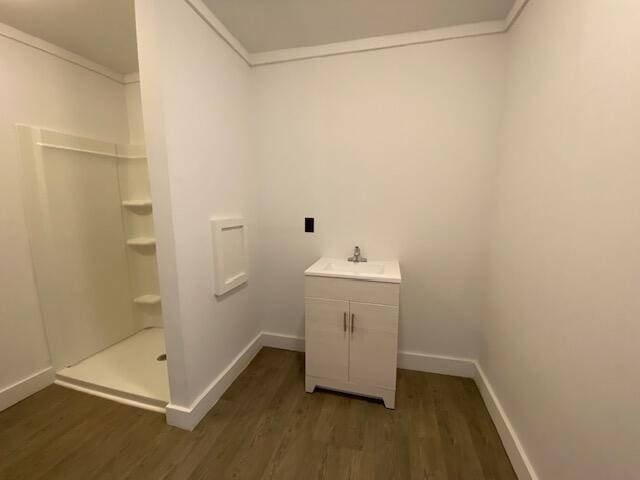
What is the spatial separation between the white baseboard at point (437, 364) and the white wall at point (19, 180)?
2647 millimetres

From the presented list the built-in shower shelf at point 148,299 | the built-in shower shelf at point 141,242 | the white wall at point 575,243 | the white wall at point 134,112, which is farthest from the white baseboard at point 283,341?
the white wall at point 134,112

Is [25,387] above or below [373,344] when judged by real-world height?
below

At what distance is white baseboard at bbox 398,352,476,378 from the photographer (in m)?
1.91

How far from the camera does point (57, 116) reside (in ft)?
6.04

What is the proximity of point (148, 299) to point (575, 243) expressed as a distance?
2.99 m

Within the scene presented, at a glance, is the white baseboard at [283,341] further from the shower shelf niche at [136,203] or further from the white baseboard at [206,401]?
the shower shelf niche at [136,203]

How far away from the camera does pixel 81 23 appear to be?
1.59m

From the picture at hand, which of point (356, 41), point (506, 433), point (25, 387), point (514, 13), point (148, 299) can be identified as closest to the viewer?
point (506, 433)

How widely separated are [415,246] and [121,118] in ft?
9.14

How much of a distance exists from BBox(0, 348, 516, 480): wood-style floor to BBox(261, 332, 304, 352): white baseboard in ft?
1.53

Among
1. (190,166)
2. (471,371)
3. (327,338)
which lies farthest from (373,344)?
(190,166)

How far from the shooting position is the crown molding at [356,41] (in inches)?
58.9

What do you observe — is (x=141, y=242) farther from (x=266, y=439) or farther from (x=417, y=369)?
(x=417, y=369)

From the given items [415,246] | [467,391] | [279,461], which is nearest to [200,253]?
[279,461]
